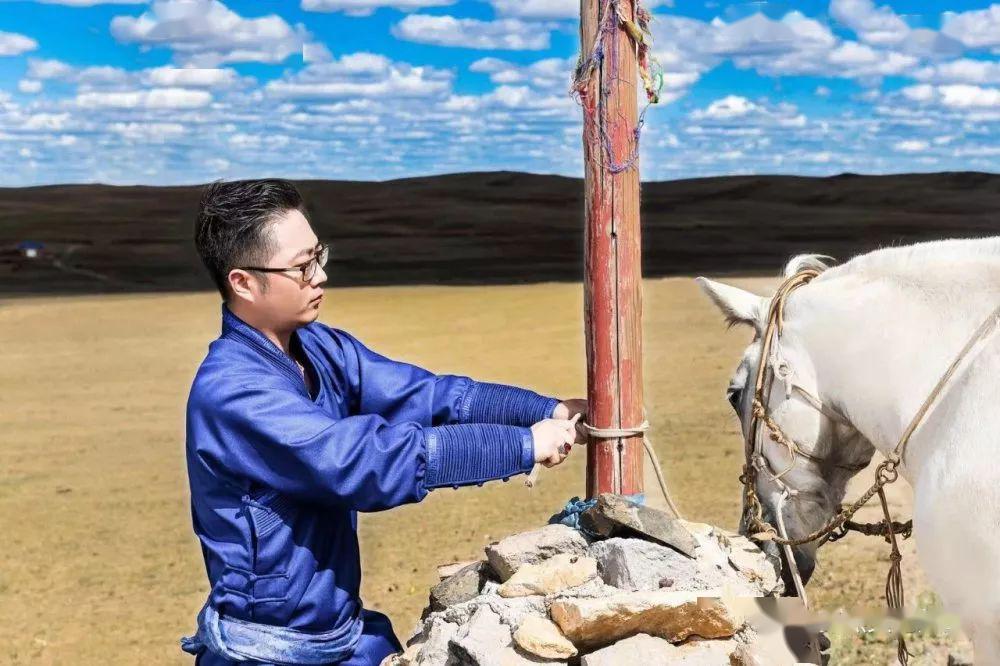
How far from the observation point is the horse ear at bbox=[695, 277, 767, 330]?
3195 millimetres

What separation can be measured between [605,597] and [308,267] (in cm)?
118

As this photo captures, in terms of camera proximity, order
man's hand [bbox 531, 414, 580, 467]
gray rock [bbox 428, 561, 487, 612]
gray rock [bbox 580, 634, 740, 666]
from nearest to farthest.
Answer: gray rock [bbox 580, 634, 740, 666] → man's hand [bbox 531, 414, 580, 467] → gray rock [bbox 428, 561, 487, 612]

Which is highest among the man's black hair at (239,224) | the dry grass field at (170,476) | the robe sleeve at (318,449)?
the man's black hair at (239,224)

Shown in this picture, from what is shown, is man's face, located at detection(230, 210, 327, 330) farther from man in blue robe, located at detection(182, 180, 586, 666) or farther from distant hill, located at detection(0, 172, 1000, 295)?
distant hill, located at detection(0, 172, 1000, 295)

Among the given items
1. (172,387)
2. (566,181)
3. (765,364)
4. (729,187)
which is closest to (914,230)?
(729,187)

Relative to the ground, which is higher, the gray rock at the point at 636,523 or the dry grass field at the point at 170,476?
the gray rock at the point at 636,523

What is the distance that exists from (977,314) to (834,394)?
45 cm

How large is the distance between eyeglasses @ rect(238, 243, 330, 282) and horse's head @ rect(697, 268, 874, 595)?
46.1 inches

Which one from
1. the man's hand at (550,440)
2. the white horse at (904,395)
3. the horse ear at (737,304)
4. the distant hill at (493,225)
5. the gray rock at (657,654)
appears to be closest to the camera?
the white horse at (904,395)

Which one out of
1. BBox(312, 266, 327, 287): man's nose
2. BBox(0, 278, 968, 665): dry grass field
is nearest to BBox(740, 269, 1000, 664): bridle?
BBox(312, 266, 327, 287): man's nose

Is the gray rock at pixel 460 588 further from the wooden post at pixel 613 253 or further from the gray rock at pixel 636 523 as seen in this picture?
the wooden post at pixel 613 253

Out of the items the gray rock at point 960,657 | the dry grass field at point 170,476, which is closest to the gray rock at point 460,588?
the gray rock at point 960,657

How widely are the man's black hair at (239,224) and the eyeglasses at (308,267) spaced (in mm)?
14

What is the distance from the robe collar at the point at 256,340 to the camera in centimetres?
284
